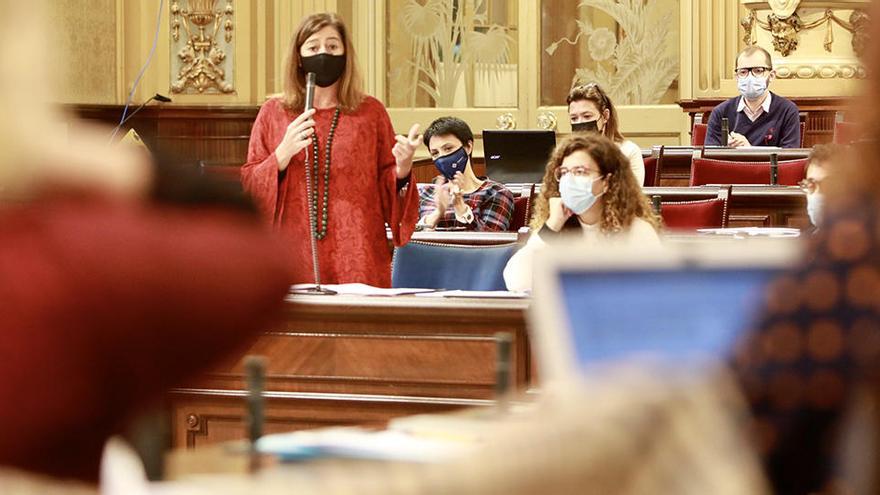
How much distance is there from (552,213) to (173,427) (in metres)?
1.26

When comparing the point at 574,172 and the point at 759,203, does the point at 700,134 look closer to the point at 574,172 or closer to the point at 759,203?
the point at 759,203

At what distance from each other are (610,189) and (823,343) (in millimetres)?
3133

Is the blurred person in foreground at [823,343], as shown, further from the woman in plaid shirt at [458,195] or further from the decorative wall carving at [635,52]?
the decorative wall carving at [635,52]

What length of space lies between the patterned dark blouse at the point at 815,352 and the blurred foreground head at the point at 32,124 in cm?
52

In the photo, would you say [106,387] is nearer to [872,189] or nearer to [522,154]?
[872,189]

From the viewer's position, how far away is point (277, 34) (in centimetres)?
1196

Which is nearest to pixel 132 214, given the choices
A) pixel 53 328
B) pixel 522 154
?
pixel 53 328

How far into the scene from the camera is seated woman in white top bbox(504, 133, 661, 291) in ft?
13.1

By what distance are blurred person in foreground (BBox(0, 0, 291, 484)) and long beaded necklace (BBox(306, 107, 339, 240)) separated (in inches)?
149

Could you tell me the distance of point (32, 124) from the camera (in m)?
0.62

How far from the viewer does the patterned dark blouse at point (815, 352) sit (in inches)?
39.0

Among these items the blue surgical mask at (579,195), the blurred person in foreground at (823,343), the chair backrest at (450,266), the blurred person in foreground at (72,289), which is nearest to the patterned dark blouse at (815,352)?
the blurred person in foreground at (823,343)

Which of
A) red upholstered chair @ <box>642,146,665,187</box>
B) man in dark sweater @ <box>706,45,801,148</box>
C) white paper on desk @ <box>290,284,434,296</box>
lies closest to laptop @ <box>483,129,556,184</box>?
red upholstered chair @ <box>642,146,665,187</box>

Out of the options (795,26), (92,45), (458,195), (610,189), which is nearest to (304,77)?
(610,189)
